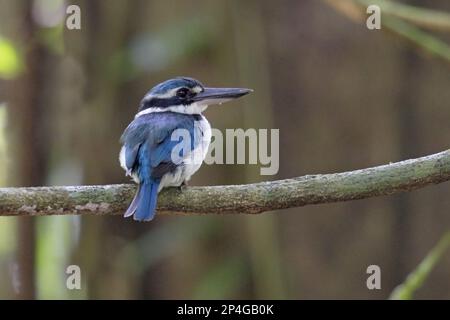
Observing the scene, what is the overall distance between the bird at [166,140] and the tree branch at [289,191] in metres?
0.22

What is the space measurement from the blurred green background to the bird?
0.85 metres

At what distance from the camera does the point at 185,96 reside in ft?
13.8

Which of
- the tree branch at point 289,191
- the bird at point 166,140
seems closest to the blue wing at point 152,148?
the bird at point 166,140

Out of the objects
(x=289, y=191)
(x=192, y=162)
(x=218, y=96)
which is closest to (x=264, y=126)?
(x=218, y=96)

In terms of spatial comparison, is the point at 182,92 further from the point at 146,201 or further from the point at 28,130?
the point at 146,201

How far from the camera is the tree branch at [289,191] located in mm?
2959

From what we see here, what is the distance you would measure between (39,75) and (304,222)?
1739 millimetres

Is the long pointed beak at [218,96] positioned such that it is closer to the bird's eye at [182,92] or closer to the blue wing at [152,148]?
the bird's eye at [182,92]

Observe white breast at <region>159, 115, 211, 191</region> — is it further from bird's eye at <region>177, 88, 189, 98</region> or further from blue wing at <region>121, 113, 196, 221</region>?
bird's eye at <region>177, 88, 189, 98</region>

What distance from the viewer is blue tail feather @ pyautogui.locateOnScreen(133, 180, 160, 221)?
3.17 metres

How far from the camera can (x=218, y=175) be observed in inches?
203

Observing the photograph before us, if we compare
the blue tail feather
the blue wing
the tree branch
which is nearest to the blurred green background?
the blue wing

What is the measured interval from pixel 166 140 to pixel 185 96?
1.69 feet
